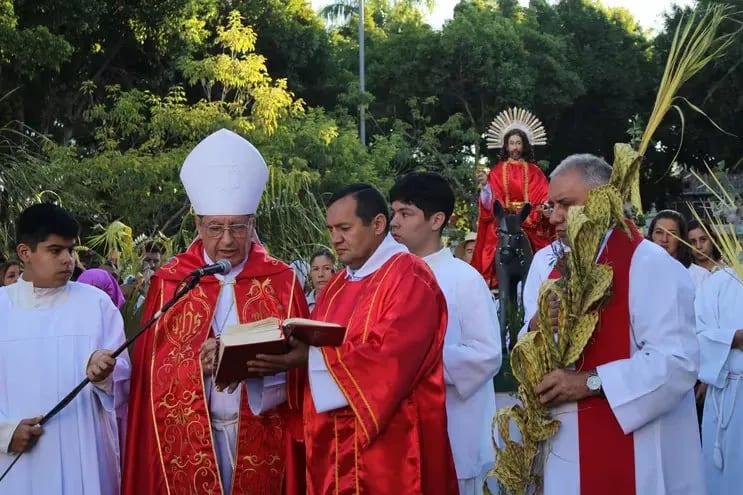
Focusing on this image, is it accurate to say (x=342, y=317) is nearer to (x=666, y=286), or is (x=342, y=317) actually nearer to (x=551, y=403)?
(x=551, y=403)

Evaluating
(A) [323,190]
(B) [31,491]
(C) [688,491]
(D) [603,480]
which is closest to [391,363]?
(D) [603,480]

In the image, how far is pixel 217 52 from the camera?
24031mm

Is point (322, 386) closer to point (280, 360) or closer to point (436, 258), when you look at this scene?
point (280, 360)

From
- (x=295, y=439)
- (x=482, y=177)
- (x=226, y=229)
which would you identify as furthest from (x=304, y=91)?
(x=295, y=439)

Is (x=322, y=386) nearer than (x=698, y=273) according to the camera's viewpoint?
Yes

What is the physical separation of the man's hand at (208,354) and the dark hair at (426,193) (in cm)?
131

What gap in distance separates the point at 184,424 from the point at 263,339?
1.14 m

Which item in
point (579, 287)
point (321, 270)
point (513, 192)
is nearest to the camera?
point (579, 287)

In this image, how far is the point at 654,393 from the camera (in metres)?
3.86

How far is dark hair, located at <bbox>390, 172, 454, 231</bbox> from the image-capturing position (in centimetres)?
522

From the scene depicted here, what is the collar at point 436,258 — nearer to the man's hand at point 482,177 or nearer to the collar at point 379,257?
the collar at point 379,257

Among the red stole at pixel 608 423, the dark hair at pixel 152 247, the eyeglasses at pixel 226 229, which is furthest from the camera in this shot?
the dark hair at pixel 152 247

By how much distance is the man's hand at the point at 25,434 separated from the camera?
469 cm

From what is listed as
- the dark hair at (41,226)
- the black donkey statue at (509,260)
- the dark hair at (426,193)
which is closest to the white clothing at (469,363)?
the dark hair at (426,193)
